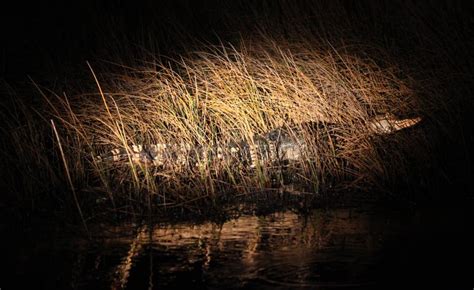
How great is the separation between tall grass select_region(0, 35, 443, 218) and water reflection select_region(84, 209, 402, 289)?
67 centimetres

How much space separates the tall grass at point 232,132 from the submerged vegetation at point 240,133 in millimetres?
12

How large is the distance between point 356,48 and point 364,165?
2081mm

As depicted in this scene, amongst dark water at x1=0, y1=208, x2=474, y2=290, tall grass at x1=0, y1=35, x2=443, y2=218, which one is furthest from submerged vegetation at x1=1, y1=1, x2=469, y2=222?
dark water at x1=0, y1=208, x2=474, y2=290

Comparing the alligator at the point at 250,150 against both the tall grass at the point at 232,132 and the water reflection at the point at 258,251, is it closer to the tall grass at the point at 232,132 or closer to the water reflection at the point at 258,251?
the tall grass at the point at 232,132

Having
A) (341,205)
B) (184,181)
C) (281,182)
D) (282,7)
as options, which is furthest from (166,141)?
(282,7)

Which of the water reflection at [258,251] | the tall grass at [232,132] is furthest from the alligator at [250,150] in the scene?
the water reflection at [258,251]

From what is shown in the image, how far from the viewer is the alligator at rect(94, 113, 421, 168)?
22.5 ft

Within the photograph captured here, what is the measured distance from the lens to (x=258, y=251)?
5008 millimetres

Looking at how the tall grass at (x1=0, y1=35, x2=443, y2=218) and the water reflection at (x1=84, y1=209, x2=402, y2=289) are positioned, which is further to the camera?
the tall grass at (x1=0, y1=35, x2=443, y2=218)

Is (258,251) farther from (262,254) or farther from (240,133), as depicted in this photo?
(240,133)

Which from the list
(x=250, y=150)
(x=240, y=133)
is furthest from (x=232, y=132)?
(x=250, y=150)

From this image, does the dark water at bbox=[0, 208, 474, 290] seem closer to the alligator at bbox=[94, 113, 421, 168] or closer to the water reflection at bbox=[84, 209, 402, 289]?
the water reflection at bbox=[84, 209, 402, 289]

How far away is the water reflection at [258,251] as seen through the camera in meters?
4.42

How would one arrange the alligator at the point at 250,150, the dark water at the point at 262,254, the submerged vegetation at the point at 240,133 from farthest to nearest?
1. the alligator at the point at 250,150
2. the submerged vegetation at the point at 240,133
3. the dark water at the point at 262,254
